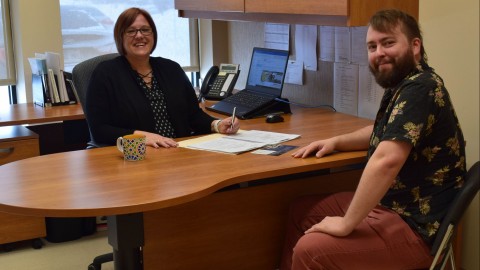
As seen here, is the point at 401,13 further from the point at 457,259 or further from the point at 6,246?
the point at 6,246

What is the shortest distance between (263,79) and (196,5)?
73cm

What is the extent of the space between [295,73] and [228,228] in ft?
4.45

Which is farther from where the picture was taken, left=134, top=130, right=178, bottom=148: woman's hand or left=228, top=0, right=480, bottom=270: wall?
left=134, top=130, right=178, bottom=148: woman's hand

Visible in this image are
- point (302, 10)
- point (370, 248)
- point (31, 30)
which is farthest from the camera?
point (31, 30)

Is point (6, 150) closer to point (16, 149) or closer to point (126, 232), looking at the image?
point (16, 149)

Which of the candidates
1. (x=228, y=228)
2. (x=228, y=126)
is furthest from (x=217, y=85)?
(x=228, y=228)

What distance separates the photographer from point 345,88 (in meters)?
3.45

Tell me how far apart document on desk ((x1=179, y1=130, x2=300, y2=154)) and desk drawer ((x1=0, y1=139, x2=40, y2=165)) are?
116 cm

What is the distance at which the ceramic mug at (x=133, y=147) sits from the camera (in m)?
2.47

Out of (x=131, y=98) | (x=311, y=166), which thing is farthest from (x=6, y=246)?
(x=311, y=166)

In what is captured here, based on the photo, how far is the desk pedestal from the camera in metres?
Result: 2.58

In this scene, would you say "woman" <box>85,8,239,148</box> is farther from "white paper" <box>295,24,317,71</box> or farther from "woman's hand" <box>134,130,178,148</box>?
"white paper" <box>295,24,317,71</box>

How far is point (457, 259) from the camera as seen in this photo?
9.14ft

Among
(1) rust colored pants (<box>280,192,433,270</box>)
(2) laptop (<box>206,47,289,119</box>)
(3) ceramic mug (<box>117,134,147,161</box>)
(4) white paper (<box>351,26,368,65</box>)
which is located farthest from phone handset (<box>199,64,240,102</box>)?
(1) rust colored pants (<box>280,192,433,270</box>)
